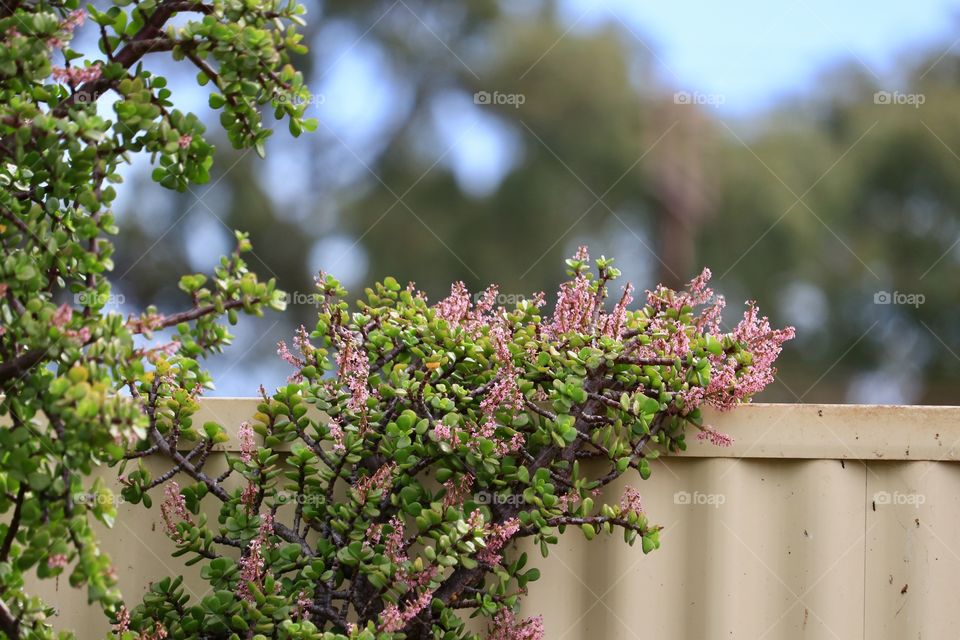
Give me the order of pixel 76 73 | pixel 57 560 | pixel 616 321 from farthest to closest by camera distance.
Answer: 1. pixel 616 321
2. pixel 76 73
3. pixel 57 560

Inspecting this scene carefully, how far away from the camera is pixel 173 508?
157 centimetres

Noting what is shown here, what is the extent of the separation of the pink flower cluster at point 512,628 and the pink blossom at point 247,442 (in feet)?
1.67

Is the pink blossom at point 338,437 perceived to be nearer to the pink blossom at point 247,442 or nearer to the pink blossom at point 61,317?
the pink blossom at point 247,442

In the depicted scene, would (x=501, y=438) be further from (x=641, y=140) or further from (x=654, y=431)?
(x=641, y=140)

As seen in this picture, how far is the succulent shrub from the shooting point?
3.48ft

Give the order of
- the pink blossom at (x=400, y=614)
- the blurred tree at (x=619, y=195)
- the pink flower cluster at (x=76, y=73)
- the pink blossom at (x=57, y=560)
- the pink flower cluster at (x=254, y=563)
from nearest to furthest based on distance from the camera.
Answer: the pink blossom at (x=57, y=560), the pink flower cluster at (x=76, y=73), the pink blossom at (x=400, y=614), the pink flower cluster at (x=254, y=563), the blurred tree at (x=619, y=195)

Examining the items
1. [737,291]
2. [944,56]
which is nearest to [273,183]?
[737,291]

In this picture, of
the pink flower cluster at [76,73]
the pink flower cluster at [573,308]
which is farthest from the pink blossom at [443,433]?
the pink flower cluster at [76,73]

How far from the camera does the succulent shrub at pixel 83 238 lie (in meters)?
1.06

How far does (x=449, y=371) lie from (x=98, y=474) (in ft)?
2.28

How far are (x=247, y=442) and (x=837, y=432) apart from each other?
1.04m

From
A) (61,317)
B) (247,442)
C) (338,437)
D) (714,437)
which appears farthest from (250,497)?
(714,437)

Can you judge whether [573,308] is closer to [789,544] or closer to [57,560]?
[789,544]

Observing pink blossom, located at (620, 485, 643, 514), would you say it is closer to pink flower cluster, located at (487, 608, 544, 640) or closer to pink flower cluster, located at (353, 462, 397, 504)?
pink flower cluster, located at (487, 608, 544, 640)
